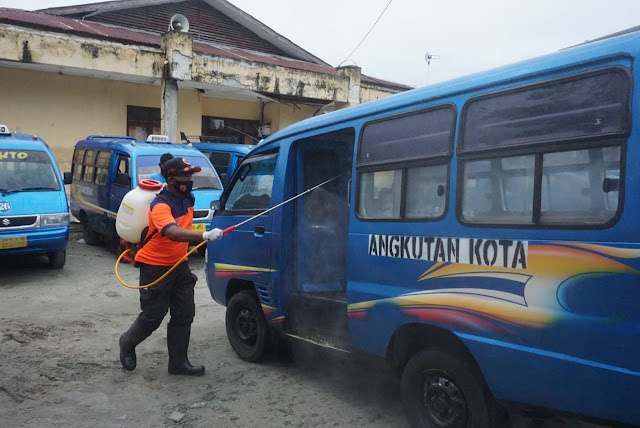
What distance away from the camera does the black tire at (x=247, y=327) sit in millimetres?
4758

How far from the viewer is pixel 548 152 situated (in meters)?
2.62

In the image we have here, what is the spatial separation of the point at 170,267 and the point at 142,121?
1238cm

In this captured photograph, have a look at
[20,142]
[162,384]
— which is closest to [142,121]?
[20,142]

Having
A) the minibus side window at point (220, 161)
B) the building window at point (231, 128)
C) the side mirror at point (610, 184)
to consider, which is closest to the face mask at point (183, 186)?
the side mirror at point (610, 184)

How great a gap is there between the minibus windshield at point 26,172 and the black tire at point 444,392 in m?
6.87

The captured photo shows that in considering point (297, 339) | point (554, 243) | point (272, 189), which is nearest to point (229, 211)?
point (272, 189)

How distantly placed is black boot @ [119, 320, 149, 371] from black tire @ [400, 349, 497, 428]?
2343 millimetres

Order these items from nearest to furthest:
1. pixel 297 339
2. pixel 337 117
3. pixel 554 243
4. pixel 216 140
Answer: pixel 554 243, pixel 337 117, pixel 297 339, pixel 216 140

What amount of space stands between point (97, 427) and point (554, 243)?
307 centimetres

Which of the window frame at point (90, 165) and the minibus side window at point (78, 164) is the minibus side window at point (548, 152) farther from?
the minibus side window at point (78, 164)

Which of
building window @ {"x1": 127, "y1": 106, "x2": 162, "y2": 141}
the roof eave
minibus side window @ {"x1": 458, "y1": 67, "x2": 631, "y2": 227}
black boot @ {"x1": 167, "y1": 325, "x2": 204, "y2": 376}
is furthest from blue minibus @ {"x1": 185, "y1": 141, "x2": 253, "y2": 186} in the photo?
minibus side window @ {"x1": 458, "y1": 67, "x2": 631, "y2": 227}

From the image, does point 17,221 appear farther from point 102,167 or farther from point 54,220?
point 102,167

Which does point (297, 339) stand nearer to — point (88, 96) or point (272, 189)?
point (272, 189)

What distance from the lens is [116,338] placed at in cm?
552
